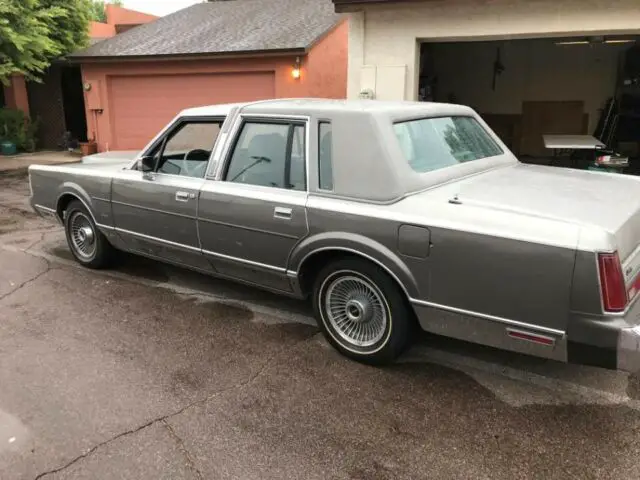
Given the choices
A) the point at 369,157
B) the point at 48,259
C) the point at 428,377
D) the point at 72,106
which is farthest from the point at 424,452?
the point at 72,106

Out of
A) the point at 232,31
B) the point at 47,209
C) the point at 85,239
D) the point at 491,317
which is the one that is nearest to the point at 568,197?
the point at 491,317

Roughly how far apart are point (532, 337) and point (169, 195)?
302 cm

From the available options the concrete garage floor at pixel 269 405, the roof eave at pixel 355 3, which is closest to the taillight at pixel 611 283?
the concrete garage floor at pixel 269 405

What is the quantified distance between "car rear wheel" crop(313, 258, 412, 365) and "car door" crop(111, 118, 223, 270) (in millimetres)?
1224

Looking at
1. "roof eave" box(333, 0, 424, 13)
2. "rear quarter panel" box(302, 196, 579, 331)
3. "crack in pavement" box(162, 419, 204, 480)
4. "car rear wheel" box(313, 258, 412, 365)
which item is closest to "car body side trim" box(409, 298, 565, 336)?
"rear quarter panel" box(302, 196, 579, 331)

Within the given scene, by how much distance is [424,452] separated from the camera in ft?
9.26

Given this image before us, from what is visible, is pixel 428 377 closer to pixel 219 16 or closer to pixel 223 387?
pixel 223 387

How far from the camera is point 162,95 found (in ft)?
42.9

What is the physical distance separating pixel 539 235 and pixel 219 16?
587 inches

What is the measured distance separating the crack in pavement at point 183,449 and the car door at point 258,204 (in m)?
1.35

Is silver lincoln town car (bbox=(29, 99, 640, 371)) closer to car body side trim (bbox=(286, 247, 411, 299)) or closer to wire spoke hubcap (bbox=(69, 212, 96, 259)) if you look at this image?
car body side trim (bbox=(286, 247, 411, 299))

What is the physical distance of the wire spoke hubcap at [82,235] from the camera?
18.3ft

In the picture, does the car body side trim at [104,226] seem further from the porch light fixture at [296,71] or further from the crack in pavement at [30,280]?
the porch light fixture at [296,71]

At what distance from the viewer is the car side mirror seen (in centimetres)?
482
